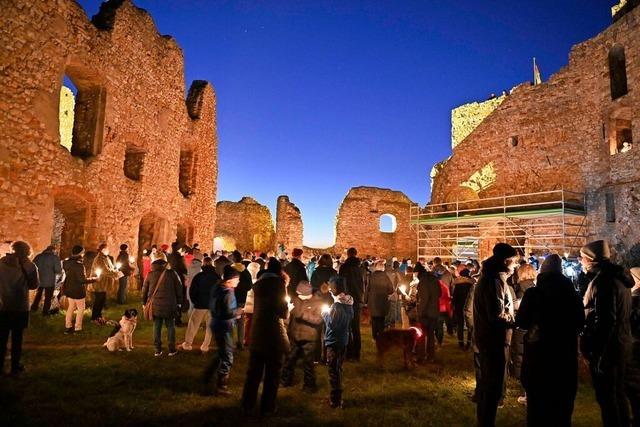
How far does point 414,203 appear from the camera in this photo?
28953 mm

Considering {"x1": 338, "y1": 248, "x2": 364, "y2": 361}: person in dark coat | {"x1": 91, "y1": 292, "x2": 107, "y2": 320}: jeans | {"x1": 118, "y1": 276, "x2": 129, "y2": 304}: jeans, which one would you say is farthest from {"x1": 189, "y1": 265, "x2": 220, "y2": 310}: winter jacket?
{"x1": 118, "y1": 276, "x2": 129, "y2": 304}: jeans

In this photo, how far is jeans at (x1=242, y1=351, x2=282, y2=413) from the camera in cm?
450

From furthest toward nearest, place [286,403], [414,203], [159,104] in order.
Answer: [414,203], [159,104], [286,403]

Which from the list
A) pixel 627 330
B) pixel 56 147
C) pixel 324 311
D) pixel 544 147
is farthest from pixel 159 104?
pixel 544 147

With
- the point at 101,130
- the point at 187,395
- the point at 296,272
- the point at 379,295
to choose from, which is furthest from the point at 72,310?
the point at 101,130

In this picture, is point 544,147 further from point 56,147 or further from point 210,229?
point 56,147

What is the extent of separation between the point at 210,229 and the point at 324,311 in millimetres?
13234

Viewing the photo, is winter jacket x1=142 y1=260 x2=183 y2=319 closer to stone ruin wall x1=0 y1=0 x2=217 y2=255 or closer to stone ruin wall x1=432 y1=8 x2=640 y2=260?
stone ruin wall x1=0 y1=0 x2=217 y2=255

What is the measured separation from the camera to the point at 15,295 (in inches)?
208

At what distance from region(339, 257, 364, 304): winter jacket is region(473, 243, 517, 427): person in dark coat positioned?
325 centimetres

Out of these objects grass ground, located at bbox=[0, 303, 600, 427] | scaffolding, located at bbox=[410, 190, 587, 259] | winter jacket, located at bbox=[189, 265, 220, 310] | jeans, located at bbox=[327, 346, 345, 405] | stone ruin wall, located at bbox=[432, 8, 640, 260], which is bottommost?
grass ground, located at bbox=[0, 303, 600, 427]

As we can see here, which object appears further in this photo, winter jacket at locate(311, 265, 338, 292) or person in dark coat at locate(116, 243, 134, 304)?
person in dark coat at locate(116, 243, 134, 304)

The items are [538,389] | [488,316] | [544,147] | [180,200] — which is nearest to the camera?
[538,389]

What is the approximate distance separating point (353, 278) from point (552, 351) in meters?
4.12
